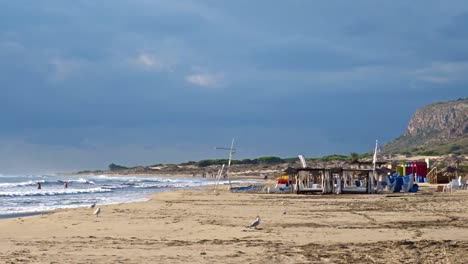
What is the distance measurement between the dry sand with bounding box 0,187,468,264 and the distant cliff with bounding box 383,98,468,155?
119 meters

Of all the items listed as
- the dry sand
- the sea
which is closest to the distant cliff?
the sea

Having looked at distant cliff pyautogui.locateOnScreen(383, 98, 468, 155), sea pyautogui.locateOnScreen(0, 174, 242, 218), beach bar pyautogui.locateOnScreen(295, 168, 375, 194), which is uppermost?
distant cliff pyautogui.locateOnScreen(383, 98, 468, 155)

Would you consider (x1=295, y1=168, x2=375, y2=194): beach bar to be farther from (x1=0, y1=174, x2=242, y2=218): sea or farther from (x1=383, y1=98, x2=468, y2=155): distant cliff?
(x1=383, y1=98, x2=468, y2=155): distant cliff

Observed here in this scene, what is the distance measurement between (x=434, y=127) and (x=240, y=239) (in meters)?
160

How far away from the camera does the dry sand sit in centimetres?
957

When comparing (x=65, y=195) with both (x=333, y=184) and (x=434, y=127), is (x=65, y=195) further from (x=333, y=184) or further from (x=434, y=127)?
(x=434, y=127)

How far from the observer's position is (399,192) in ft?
119

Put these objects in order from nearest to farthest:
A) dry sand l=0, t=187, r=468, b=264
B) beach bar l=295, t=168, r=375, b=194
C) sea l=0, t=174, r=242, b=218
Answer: dry sand l=0, t=187, r=468, b=264 → sea l=0, t=174, r=242, b=218 → beach bar l=295, t=168, r=375, b=194

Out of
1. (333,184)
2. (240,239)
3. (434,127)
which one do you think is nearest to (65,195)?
(333,184)

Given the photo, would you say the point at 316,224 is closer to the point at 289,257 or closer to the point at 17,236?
the point at 289,257

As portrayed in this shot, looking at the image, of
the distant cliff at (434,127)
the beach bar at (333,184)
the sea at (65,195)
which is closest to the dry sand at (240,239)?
the sea at (65,195)

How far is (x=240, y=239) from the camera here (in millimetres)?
12117

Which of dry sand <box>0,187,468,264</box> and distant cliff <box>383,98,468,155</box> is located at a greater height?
distant cliff <box>383,98,468,155</box>

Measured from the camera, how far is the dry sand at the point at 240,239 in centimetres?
957
